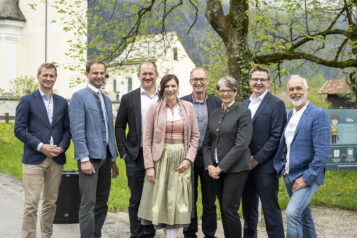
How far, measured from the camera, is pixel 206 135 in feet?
16.1

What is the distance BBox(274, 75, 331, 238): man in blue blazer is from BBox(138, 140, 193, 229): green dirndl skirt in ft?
3.74

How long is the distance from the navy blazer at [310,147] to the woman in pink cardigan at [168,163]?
45.5 inches

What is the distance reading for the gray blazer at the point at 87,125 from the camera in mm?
4715

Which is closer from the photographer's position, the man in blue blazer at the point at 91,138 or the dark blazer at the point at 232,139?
the dark blazer at the point at 232,139

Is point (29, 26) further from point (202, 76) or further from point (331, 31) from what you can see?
point (202, 76)

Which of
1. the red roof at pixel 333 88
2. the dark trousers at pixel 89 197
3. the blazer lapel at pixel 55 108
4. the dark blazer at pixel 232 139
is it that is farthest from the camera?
the red roof at pixel 333 88

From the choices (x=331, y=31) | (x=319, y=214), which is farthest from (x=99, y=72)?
(x=331, y=31)

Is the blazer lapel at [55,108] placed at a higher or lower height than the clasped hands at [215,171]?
higher

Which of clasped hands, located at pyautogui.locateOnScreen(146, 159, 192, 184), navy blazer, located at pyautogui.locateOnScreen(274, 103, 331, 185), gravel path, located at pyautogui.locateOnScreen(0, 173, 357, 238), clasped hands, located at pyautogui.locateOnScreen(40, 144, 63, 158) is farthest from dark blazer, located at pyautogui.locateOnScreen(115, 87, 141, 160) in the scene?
navy blazer, located at pyautogui.locateOnScreen(274, 103, 331, 185)

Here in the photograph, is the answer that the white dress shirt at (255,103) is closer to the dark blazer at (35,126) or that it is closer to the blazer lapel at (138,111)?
the blazer lapel at (138,111)

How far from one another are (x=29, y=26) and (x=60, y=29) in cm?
302

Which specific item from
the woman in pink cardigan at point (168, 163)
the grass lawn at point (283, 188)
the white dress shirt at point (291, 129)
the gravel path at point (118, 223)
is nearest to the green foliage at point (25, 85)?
the grass lawn at point (283, 188)

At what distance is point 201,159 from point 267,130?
37.4 inches

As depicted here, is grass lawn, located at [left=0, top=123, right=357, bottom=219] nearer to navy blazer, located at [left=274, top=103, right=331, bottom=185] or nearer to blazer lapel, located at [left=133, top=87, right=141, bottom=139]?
blazer lapel, located at [left=133, top=87, right=141, bottom=139]
